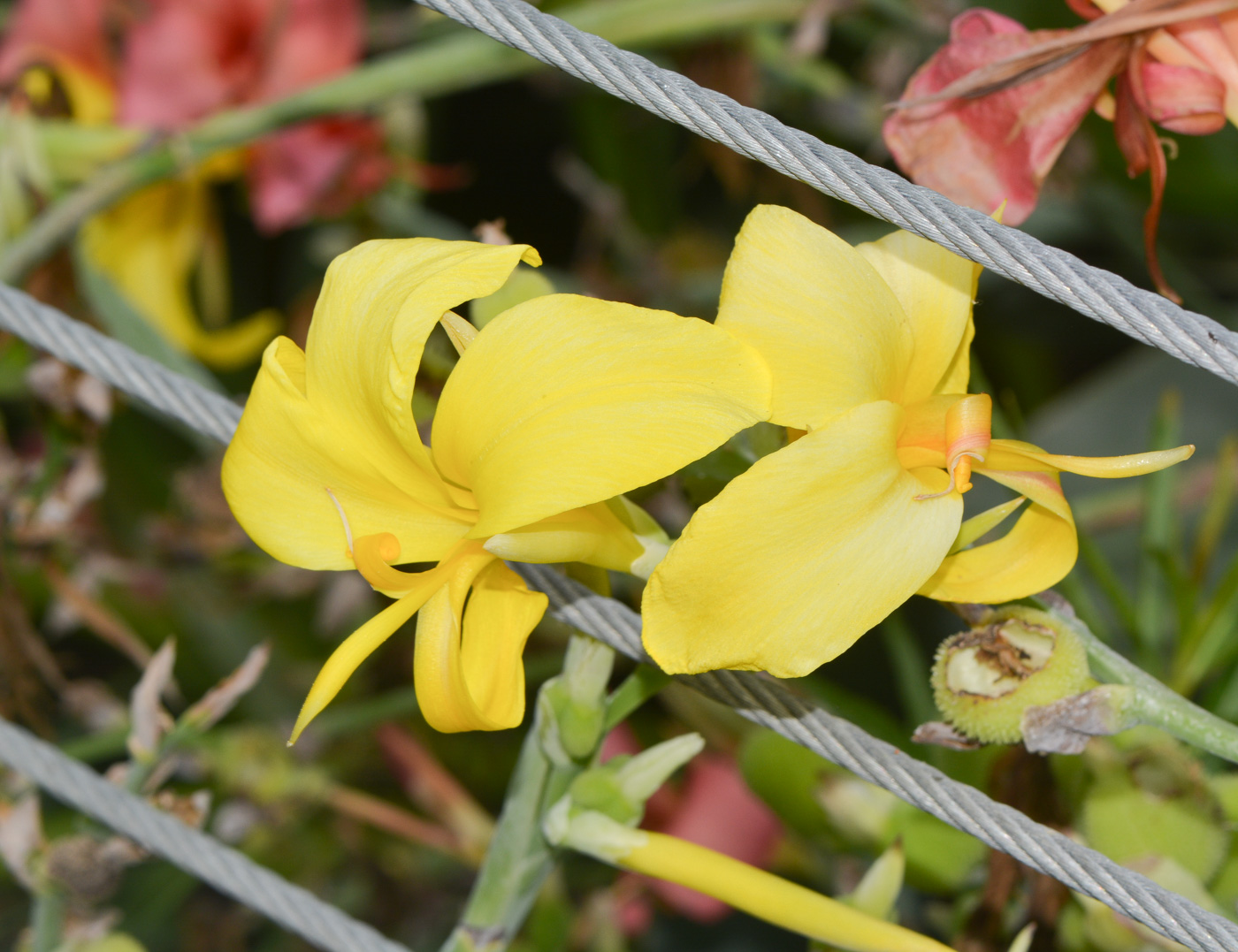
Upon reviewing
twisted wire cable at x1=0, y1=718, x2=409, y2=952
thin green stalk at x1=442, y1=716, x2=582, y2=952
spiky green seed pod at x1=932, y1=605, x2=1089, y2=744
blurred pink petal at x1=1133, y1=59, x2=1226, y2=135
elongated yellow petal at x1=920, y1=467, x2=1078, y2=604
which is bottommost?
twisted wire cable at x1=0, y1=718, x2=409, y2=952

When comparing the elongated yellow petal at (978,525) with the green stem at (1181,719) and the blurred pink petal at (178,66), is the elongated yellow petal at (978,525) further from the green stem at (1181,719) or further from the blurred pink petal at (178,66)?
the blurred pink petal at (178,66)

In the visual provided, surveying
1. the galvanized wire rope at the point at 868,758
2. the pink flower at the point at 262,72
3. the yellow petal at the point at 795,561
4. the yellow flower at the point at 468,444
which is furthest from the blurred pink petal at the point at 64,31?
the yellow petal at the point at 795,561

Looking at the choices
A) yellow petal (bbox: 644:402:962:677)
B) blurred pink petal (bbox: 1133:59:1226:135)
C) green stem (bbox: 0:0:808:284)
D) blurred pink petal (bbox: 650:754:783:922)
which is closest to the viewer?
yellow petal (bbox: 644:402:962:677)

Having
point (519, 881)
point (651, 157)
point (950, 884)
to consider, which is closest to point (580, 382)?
point (519, 881)

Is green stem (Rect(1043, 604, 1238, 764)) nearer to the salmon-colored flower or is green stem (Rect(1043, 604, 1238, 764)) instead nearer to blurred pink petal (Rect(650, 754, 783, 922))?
the salmon-colored flower

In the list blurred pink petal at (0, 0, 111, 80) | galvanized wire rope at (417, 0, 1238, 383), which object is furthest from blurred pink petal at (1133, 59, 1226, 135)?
blurred pink petal at (0, 0, 111, 80)

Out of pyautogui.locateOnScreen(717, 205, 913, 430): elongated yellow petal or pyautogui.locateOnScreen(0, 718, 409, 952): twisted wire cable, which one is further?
pyautogui.locateOnScreen(0, 718, 409, 952): twisted wire cable

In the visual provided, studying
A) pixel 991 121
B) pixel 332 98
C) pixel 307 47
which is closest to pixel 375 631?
pixel 991 121

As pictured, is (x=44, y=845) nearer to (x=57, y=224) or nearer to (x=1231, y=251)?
(x=57, y=224)
